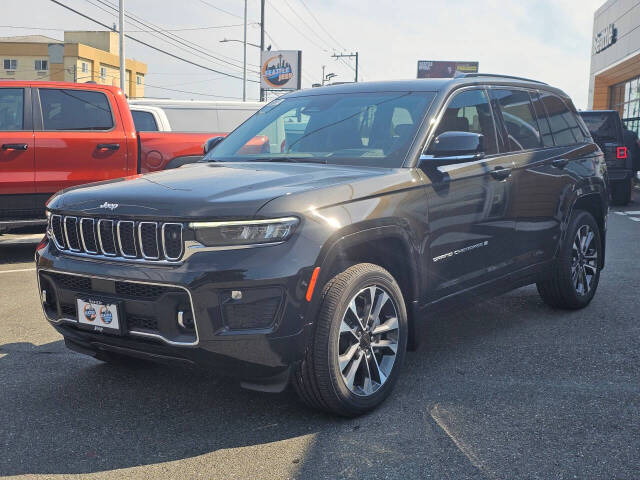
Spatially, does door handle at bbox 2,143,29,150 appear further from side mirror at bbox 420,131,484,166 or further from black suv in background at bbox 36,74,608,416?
side mirror at bbox 420,131,484,166

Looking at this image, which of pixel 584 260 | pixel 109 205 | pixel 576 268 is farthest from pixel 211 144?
pixel 584 260

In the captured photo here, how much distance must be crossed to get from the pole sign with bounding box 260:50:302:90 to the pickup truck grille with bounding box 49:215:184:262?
52.8 meters

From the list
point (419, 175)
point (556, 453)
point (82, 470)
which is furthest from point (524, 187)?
point (82, 470)

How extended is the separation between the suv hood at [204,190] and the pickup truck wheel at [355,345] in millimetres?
518

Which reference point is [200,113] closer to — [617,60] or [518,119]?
[518,119]

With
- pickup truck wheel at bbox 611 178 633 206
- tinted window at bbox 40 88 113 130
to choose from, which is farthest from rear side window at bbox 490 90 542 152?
pickup truck wheel at bbox 611 178 633 206

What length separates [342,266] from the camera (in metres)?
3.73

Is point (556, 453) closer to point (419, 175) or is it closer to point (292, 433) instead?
point (292, 433)

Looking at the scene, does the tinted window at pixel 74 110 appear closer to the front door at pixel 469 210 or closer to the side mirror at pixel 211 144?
the side mirror at pixel 211 144

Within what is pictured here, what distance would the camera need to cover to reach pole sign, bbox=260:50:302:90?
55719 millimetres

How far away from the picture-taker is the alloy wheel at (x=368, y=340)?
3730 millimetres

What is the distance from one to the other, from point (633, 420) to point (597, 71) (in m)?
39.4

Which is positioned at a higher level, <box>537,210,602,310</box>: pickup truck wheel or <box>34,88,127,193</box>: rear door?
<box>34,88,127,193</box>: rear door

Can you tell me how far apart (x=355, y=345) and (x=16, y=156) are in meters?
6.04
